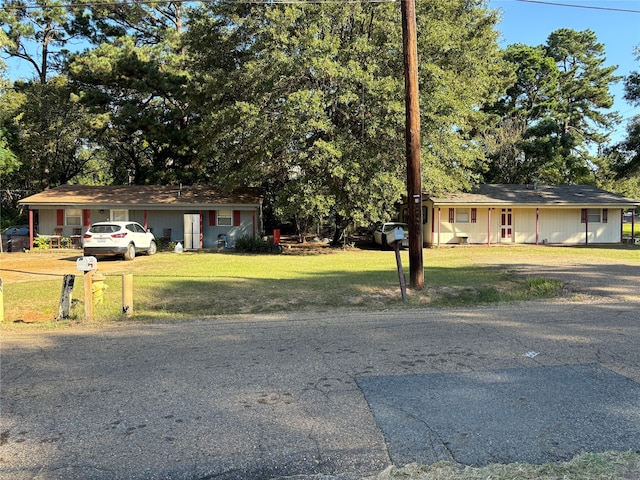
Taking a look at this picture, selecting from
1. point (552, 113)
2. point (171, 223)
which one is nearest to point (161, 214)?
point (171, 223)

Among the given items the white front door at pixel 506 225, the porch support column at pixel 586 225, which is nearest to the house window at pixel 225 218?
the white front door at pixel 506 225

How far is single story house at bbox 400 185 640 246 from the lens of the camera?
29359 mm

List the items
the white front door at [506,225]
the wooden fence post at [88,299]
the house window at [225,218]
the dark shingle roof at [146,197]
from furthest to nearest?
the white front door at [506,225] < the house window at [225,218] < the dark shingle roof at [146,197] < the wooden fence post at [88,299]

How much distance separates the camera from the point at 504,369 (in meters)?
5.23

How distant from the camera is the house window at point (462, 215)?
97.8 feet

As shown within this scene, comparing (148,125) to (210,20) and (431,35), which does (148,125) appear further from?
(431,35)

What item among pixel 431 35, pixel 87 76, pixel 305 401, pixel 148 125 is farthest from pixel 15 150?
pixel 305 401

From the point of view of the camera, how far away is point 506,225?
1190 inches

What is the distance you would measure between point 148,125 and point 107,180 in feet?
88.9

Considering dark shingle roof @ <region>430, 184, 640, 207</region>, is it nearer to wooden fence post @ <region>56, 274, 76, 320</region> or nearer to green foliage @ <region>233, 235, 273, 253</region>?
green foliage @ <region>233, 235, 273, 253</region>

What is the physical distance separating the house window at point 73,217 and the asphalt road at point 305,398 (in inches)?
877

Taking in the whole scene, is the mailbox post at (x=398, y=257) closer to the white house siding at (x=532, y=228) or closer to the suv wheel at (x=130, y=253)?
the suv wheel at (x=130, y=253)

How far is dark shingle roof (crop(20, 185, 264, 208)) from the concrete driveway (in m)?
20.2

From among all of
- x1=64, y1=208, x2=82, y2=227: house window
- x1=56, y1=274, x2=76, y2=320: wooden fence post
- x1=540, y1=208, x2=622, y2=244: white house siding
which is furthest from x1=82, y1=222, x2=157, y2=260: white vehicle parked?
x1=540, y1=208, x2=622, y2=244: white house siding
